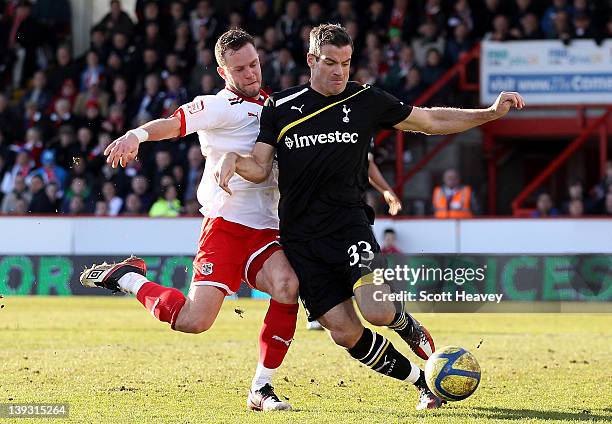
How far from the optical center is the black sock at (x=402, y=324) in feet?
24.3

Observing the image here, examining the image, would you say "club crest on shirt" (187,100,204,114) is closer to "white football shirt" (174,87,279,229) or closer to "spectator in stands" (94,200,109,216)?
"white football shirt" (174,87,279,229)

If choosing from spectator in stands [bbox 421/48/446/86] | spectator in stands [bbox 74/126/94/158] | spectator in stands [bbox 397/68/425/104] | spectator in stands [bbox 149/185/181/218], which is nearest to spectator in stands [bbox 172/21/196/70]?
spectator in stands [bbox 74/126/94/158]

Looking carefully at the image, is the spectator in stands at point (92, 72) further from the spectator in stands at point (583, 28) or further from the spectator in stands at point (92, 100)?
the spectator in stands at point (583, 28)

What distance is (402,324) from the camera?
295 inches

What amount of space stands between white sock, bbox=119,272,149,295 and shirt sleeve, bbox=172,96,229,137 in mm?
1021

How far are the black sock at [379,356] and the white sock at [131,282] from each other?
4.75 ft

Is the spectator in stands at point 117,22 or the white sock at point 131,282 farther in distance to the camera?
the spectator in stands at point 117,22

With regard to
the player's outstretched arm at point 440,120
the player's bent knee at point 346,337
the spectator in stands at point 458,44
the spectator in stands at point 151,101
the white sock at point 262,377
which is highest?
the spectator in stands at point 458,44

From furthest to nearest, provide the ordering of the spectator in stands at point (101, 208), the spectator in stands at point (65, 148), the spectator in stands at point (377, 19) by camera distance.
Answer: the spectator in stands at point (377, 19), the spectator in stands at point (65, 148), the spectator in stands at point (101, 208)

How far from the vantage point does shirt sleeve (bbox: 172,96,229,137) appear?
7504 mm

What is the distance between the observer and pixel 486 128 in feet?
69.2

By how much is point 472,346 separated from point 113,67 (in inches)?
498

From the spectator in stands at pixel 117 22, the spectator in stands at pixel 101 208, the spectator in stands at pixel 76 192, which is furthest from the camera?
the spectator in stands at pixel 117 22

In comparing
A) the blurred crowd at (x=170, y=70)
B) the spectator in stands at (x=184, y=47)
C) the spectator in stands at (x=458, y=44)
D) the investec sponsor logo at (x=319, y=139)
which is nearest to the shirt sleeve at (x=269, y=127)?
the investec sponsor logo at (x=319, y=139)
